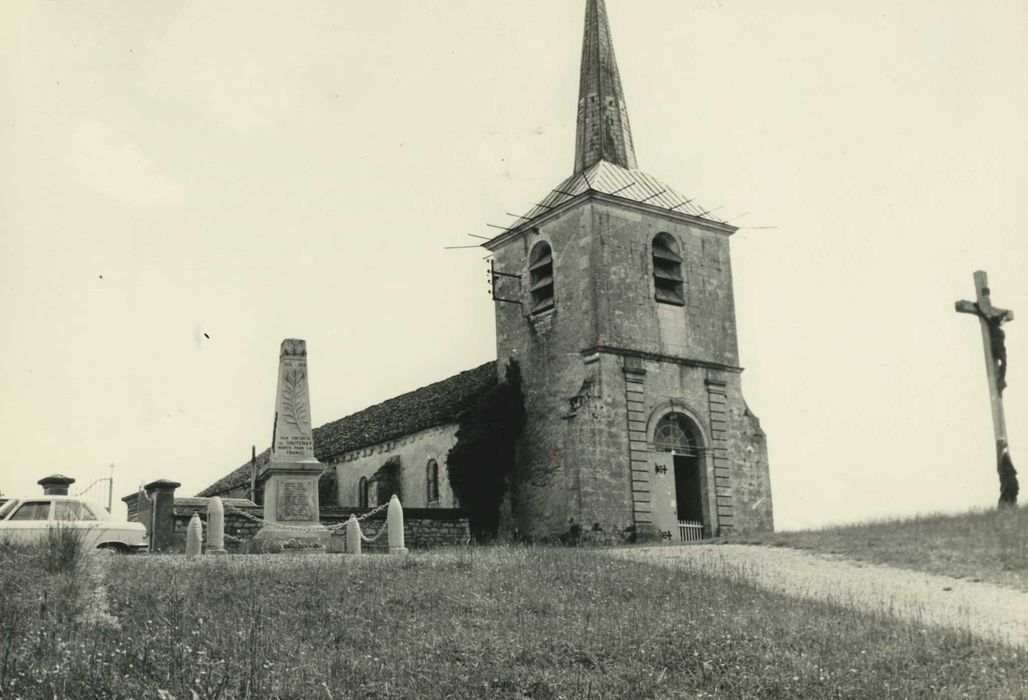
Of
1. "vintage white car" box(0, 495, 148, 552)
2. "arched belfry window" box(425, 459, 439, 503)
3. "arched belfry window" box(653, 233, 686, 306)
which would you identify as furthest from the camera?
"arched belfry window" box(425, 459, 439, 503)

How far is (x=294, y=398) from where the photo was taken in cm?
2161

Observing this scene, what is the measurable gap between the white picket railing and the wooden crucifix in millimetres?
7683

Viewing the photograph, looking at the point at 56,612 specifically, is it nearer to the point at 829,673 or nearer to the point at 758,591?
the point at 829,673

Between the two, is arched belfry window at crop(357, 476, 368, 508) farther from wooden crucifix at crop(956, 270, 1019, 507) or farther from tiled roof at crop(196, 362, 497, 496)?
wooden crucifix at crop(956, 270, 1019, 507)

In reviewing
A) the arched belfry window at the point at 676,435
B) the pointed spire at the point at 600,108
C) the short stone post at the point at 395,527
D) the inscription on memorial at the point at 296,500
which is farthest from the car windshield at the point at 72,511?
the pointed spire at the point at 600,108

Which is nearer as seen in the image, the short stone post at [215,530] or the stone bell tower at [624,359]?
the short stone post at [215,530]

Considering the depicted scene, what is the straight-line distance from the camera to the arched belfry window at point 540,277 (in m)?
28.9

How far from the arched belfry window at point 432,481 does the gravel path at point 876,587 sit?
10.1 metres

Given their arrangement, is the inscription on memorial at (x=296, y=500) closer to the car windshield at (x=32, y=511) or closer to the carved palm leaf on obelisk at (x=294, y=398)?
the carved palm leaf on obelisk at (x=294, y=398)

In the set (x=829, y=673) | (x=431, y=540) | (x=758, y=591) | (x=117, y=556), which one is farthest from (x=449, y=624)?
(x=431, y=540)

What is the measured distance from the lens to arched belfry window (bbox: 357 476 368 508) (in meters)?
34.4

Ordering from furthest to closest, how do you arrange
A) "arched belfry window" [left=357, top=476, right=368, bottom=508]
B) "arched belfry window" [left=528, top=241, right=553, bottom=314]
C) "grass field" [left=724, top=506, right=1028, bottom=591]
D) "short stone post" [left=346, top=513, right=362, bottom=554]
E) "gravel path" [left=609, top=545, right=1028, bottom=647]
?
"arched belfry window" [left=357, top=476, right=368, bottom=508]
"arched belfry window" [left=528, top=241, right=553, bottom=314]
"short stone post" [left=346, top=513, right=362, bottom=554]
"grass field" [left=724, top=506, right=1028, bottom=591]
"gravel path" [left=609, top=545, right=1028, bottom=647]

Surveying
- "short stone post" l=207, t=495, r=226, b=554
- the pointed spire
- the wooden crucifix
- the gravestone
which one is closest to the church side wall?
the gravestone

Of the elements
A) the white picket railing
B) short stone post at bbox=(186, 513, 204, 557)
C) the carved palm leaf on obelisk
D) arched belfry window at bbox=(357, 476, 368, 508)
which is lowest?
the white picket railing
